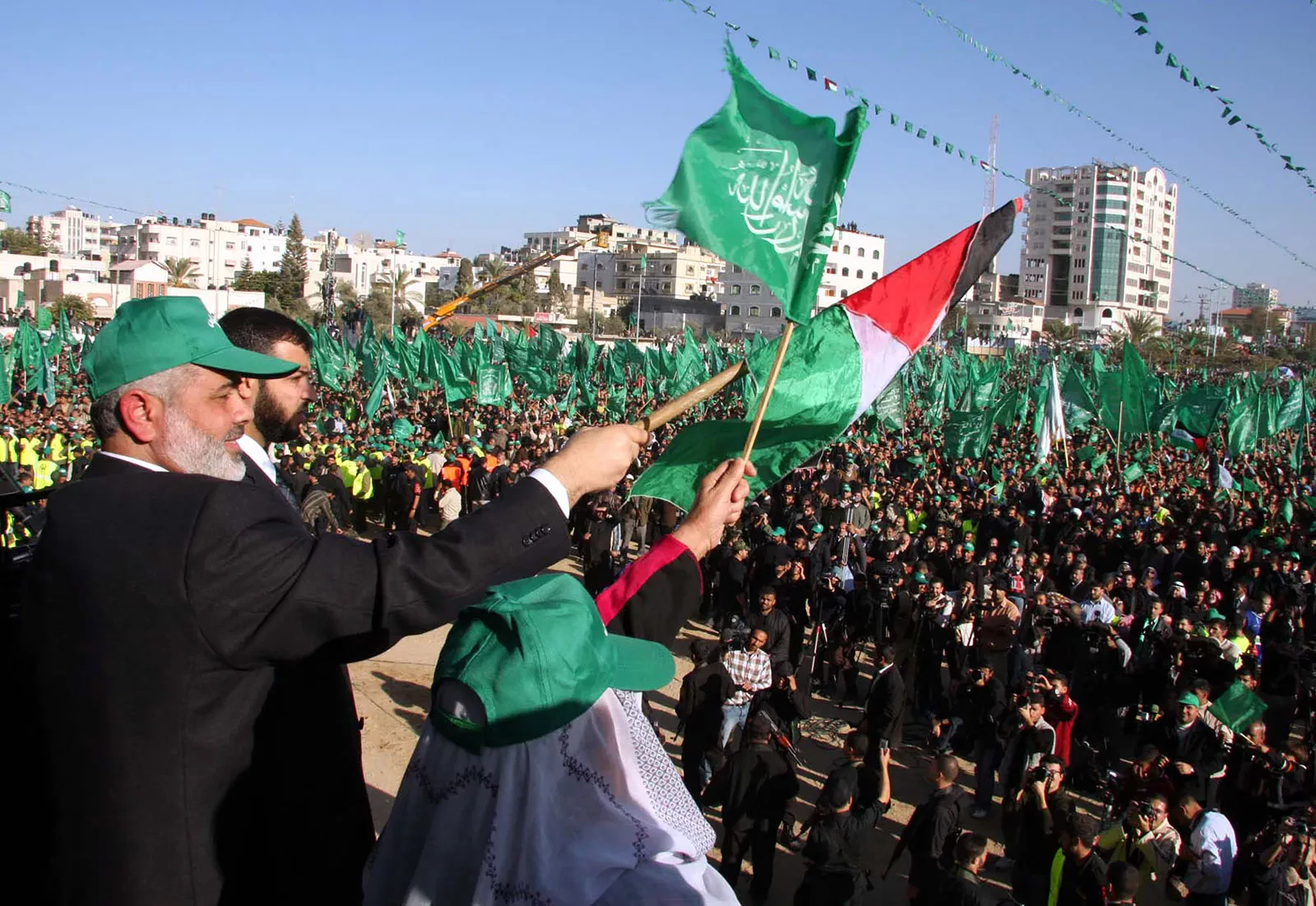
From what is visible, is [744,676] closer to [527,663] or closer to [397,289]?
[527,663]

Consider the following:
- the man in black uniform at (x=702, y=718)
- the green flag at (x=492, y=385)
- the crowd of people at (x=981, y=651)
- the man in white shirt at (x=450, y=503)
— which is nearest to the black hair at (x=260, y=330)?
the crowd of people at (x=981, y=651)

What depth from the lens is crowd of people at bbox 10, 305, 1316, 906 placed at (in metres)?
5.52

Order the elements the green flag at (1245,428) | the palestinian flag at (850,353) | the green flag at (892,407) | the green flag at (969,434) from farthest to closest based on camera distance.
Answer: the green flag at (969,434)
the green flag at (1245,428)
the green flag at (892,407)
the palestinian flag at (850,353)

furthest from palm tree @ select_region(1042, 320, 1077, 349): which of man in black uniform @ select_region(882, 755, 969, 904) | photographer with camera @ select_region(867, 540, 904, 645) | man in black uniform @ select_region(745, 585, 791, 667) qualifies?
man in black uniform @ select_region(882, 755, 969, 904)

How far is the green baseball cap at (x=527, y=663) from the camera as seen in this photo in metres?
1.42

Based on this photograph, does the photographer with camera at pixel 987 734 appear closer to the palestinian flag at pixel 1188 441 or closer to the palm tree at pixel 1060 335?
the palestinian flag at pixel 1188 441

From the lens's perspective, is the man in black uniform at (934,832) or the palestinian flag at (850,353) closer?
the palestinian flag at (850,353)

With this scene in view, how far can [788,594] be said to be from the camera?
412 inches

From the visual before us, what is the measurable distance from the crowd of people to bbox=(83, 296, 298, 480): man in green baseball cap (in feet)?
0.51

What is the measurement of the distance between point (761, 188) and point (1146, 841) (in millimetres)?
4645

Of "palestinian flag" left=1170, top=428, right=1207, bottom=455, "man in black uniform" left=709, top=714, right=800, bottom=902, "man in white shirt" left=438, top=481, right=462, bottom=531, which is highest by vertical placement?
"palestinian flag" left=1170, top=428, right=1207, bottom=455

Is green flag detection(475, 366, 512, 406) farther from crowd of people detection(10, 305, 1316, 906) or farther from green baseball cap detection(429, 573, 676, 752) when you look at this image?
green baseball cap detection(429, 573, 676, 752)

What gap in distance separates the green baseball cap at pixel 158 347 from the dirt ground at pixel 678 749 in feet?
15.9

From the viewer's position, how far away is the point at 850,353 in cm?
365
